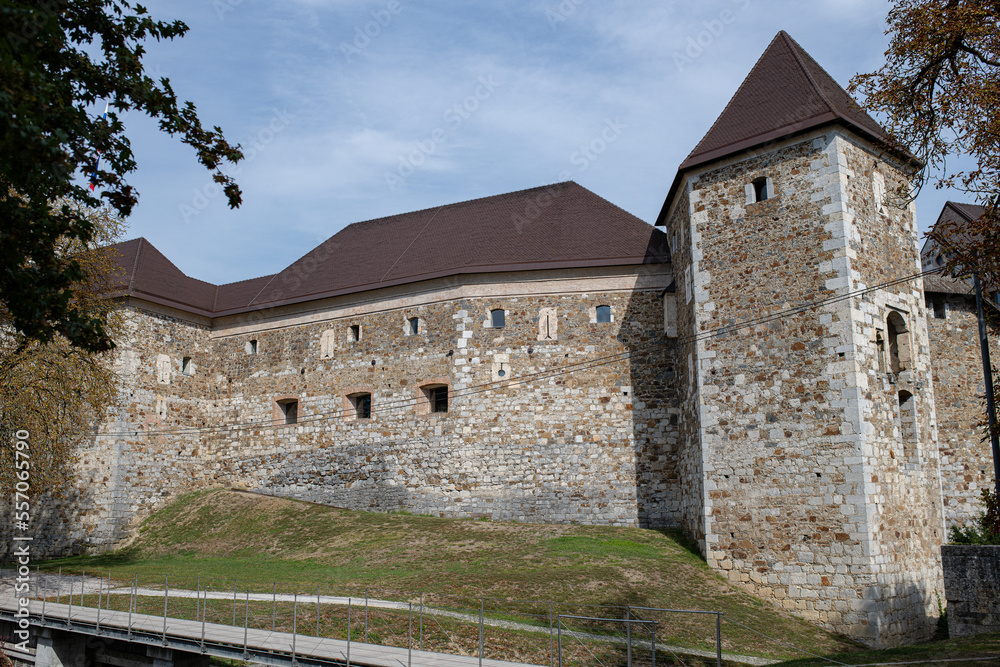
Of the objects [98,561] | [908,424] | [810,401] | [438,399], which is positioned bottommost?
[98,561]

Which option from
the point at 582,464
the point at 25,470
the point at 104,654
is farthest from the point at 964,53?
the point at 25,470

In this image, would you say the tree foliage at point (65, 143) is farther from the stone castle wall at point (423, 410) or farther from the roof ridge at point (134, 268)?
the roof ridge at point (134, 268)

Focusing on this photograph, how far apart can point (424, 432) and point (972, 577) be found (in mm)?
14723

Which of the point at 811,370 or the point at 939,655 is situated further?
the point at 811,370

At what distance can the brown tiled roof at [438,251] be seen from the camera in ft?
76.3

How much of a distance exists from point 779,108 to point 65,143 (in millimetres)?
14750

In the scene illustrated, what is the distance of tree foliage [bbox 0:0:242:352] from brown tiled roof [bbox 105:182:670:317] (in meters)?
14.5

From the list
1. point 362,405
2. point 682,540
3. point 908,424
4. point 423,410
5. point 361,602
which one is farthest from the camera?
point 362,405

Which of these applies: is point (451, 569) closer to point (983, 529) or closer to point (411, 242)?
point (411, 242)

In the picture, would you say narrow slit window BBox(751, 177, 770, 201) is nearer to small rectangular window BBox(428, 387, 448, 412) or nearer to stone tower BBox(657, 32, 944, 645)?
stone tower BBox(657, 32, 944, 645)

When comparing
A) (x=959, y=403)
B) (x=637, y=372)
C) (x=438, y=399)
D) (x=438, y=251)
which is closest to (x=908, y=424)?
(x=637, y=372)

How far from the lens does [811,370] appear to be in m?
15.9

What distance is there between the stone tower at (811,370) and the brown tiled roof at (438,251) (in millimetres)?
4943

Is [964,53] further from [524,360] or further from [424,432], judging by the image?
[424,432]
